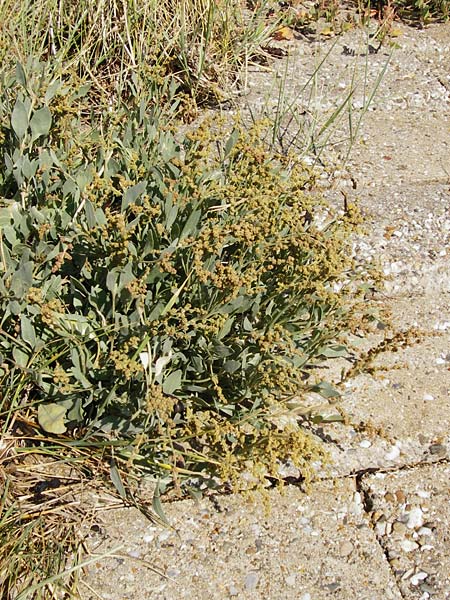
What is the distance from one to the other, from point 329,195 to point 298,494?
1465mm

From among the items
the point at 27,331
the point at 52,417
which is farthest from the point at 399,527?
the point at 27,331

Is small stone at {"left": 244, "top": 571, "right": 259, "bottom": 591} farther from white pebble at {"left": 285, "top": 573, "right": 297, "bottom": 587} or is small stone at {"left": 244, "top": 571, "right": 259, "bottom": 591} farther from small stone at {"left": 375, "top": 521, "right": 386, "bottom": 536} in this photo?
small stone at {"left": 375, "top": 521, "right": 386, "bottom": 536}

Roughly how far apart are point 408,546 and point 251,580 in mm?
459

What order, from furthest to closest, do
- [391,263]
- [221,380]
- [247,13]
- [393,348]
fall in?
1. [247,13]
2. [391,263]
3. [221,380]
4. [393,348]

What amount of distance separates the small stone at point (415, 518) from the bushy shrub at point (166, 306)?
0.34m

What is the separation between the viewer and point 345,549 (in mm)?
2357

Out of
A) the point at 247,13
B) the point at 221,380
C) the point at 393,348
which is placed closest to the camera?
the point at 393,348

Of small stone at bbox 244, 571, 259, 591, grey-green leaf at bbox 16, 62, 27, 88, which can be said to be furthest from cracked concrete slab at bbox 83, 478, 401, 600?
grey-green leaf at bbox 16, 62, 27, 88

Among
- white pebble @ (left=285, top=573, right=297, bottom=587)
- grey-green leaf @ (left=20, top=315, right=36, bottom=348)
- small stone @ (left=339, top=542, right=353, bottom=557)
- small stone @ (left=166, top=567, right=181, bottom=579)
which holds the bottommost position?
small stone @ (left=166, top=567, right=181, bottom=579)

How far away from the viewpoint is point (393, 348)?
238 cm

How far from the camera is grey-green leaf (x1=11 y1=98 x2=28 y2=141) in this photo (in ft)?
8.66

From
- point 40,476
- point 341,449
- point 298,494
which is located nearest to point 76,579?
point 40,476

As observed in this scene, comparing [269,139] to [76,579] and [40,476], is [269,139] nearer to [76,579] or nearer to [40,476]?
[40,476]

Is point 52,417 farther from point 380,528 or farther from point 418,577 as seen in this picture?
point 418,577
